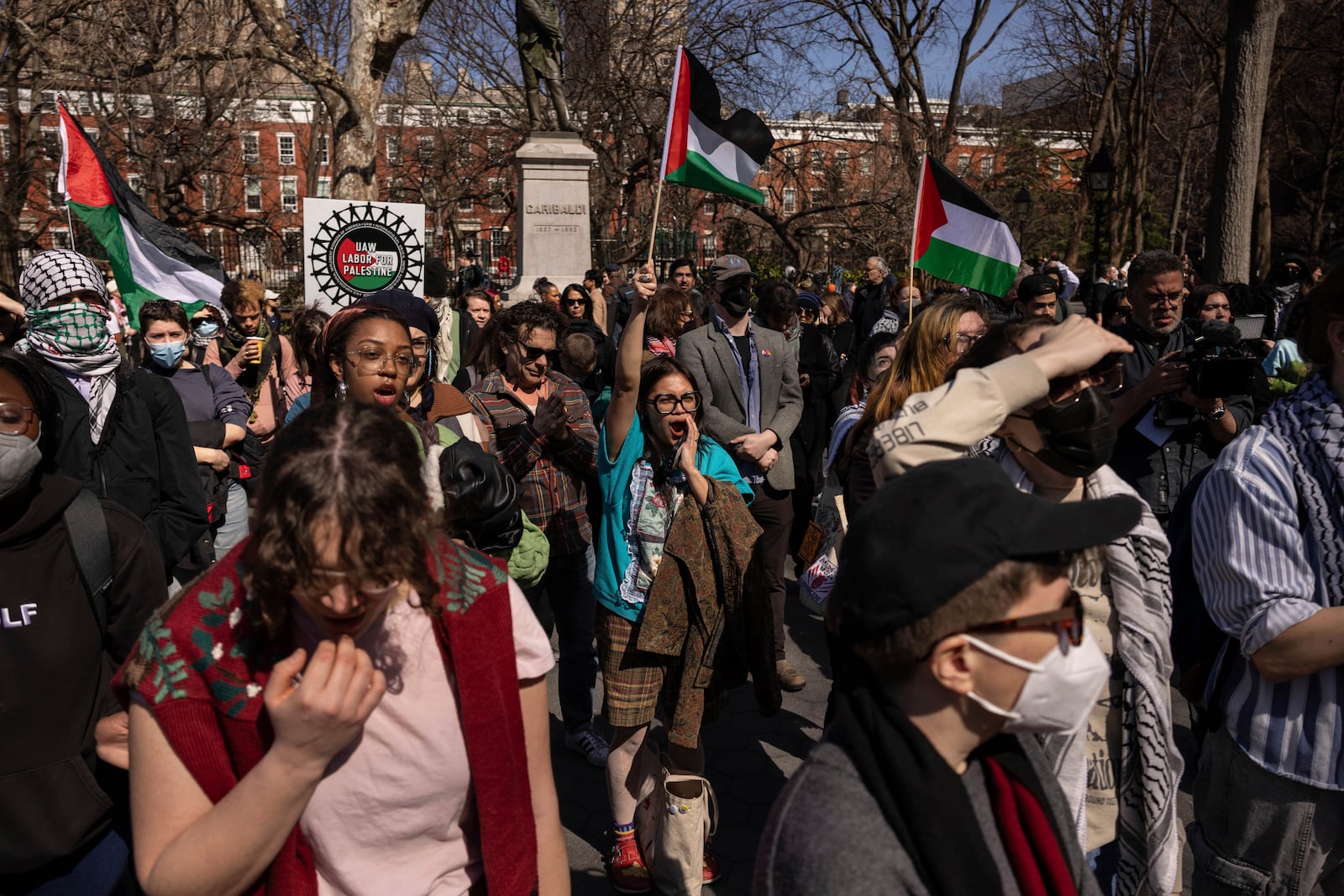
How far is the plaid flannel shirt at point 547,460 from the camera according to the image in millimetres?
4414

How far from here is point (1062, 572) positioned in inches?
61.1

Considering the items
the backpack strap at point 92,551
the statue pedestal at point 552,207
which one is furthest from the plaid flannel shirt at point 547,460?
the statue pedestal at point 552,207

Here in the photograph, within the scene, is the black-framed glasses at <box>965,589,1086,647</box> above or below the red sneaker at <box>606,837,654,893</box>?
above

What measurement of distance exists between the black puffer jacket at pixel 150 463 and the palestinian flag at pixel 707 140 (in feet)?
8.22

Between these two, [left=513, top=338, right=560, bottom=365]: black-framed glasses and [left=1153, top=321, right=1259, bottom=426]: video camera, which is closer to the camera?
[left=1153, top=321, right=1259, bottom=426]: video camera

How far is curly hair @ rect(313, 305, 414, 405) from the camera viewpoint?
9.95 feet

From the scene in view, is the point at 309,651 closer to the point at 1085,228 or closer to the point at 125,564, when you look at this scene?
the point at 125,564

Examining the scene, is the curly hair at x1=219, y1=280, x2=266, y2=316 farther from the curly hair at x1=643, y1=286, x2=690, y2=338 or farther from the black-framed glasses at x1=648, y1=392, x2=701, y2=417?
the black-framed glasses at x1=648, y1=392, x2=701, y2=417

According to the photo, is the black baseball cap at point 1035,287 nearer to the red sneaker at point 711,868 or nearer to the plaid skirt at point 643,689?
the plaid skirt at point 643,689

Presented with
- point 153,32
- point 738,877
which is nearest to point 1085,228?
point 153,32

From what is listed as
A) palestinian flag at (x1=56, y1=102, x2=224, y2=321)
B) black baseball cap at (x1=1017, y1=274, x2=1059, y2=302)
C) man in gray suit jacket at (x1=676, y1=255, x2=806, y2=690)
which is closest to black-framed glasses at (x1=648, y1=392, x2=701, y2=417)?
man in gray suit jacket at (x1=676, y1=255, x2=806, y2=690)

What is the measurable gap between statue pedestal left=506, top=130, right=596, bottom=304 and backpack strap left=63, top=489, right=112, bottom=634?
11348 mm

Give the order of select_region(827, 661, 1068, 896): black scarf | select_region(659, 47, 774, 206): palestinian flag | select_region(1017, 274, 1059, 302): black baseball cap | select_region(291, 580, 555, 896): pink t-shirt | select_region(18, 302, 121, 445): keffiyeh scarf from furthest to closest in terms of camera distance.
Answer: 1. select_region(1017, 274, 1059, 302): black baseball cap
2. select_region(659, 47, 774, 206): palestinian flag
3. select_region(18, 302, 121, 445): keffiyeh scarf
4. select_region(291, 580, 555, 896): pink t-shirt
5. select_region(827, 661, 1068, 896): black scarf

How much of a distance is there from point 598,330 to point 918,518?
7637 millimetres
